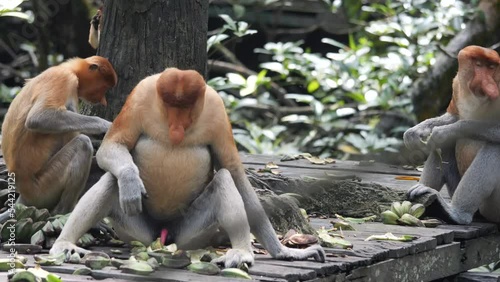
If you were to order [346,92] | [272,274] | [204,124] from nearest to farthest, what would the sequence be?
[272,274] < [204,124] < [346,92]

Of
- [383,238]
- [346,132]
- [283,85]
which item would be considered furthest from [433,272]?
[283,85]

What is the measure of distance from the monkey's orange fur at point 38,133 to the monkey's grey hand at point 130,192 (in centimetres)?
131

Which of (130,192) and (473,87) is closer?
(130,192)

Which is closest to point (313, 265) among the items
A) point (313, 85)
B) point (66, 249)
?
point (66, 249)

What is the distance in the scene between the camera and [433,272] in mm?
5938

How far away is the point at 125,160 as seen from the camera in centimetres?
495

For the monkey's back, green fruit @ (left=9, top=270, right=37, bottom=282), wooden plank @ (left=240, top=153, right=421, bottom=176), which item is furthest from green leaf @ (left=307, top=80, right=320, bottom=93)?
green fruit @ (left=9, top=270, right=37, bottom=282)

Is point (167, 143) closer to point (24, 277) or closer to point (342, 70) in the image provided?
point (24, 277)

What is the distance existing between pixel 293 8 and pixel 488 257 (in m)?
6.33

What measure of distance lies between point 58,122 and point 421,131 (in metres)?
2.42

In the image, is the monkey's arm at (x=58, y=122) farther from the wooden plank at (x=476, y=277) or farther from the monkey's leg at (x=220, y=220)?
the wooden plank at (x=476, y=277)

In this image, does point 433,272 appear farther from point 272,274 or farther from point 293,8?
point 293,8

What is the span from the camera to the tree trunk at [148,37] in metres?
6.45

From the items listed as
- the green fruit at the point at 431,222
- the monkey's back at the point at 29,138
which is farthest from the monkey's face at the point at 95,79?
the green fruit at the point at 431,222
